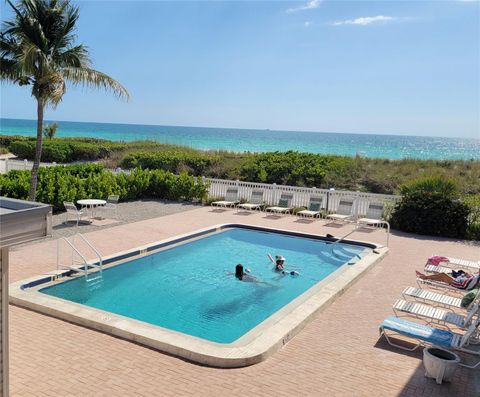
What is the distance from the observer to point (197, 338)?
605 cm

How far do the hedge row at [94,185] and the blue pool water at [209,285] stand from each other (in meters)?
4.88

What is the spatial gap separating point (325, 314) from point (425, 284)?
2.83m

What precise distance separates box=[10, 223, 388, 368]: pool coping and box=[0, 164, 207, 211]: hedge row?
221 inches

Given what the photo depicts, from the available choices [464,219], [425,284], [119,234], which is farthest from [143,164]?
[425,284]

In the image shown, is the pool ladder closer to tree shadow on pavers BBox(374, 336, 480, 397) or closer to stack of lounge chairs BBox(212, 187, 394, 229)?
tree shadow on pavers BBox(374, 336, 480, 397)

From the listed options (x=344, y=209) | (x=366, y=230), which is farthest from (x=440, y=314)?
(x=344, y=209)

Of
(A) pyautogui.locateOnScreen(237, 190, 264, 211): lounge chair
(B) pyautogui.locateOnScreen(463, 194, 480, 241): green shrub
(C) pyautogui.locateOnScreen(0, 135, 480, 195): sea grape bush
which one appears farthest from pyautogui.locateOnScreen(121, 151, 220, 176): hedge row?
(B) pyautogui.locateOnScreen(463, 194, 480, 241): green shrub

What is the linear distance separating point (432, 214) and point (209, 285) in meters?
7.85

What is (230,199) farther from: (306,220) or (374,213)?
(374,213)

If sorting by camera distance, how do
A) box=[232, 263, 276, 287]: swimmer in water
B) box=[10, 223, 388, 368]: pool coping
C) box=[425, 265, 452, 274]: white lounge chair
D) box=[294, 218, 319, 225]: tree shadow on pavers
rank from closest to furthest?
box=[10, 223, 388, 368]: pool coping < box=[425, 265, 452, 274]: white lounge chair < box=[232, 263, 276, 287]: swimmer in water < box=[294, 218, 319, 225]: tree shadow on pavers

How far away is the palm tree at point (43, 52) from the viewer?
11.2 meters

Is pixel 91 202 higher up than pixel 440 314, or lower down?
higher up

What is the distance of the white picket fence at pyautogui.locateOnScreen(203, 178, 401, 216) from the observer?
15563 millimetres

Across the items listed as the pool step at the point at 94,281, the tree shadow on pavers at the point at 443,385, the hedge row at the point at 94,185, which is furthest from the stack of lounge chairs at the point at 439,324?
the hedge row at the point at 94,185
